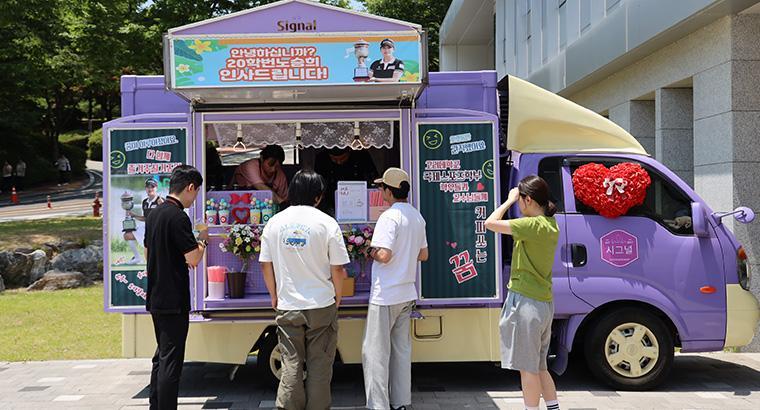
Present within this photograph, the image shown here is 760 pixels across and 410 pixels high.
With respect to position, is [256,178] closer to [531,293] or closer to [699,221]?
[531,293]

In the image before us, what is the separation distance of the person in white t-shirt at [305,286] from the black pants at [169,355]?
0.75m

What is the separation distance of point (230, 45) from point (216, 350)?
2534 millimetres

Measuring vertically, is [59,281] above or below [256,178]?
below

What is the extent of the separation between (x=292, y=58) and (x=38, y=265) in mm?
9502

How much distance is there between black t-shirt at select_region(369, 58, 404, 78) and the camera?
598 centimetres

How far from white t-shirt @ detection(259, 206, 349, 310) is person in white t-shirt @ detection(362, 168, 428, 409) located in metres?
0.62

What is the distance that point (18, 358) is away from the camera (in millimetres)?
8406

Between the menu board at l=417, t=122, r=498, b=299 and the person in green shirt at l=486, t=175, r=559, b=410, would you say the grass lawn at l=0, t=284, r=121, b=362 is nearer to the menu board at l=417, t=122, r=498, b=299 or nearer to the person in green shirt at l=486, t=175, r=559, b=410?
the menu board at l=417, t=122, r=498, b=299

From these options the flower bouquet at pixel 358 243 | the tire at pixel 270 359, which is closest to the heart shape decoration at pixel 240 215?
the flower bouquet at pixel 358 243

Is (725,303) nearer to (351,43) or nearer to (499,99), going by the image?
(499,99)

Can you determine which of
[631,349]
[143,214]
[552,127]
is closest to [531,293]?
[631,349]

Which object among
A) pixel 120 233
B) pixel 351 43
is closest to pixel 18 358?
pixel 120 233

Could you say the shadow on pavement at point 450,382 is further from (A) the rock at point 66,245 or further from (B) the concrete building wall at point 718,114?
(A) the rock at point 66,245

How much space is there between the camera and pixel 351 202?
22.2ft
